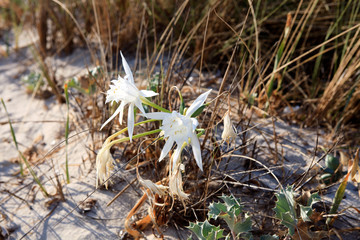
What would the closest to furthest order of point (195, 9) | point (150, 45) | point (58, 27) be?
point (195, 9)
point (150, 45)
point (58, 27)

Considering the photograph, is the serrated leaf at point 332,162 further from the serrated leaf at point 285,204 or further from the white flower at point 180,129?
the white flower at point 180,129

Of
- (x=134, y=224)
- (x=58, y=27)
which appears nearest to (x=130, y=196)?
(x=134, y=224)

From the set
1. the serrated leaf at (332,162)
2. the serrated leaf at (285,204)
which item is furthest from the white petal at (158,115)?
the serrated leaf at (332,162)

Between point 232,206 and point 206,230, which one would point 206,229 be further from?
point 232,206

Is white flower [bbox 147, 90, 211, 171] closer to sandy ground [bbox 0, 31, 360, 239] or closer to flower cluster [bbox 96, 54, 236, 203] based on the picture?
flower cluster [bbox 96, 54, 236, 203]

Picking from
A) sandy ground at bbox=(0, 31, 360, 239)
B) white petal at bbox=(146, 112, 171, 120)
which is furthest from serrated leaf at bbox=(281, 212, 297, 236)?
white petal at bbox=(146, 112, 171, 120)

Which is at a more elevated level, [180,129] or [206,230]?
[180,129]

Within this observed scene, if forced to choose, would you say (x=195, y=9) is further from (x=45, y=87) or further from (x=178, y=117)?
(x=178, y=117)

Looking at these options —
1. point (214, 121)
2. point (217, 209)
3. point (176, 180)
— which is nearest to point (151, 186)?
point (176, 180)
